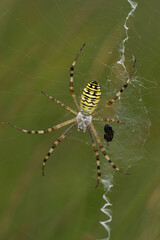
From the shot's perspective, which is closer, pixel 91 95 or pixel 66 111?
pixel 91 95

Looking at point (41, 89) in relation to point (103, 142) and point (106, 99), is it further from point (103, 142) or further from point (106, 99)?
point (103, 142)

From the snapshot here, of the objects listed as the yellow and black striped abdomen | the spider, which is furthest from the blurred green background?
the yellow and black striped abdomen

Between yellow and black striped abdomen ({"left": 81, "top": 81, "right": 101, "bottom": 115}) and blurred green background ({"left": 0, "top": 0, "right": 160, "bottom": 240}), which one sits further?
blurred green background ({"left": 0, "top": 0, "right": 160, "bottom": 240})

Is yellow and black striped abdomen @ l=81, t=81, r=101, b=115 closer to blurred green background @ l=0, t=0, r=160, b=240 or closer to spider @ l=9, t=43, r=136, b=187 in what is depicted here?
spider @ l=9, t=43, r=136, b=187

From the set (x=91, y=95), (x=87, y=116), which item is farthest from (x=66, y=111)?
(x=91, y=95)

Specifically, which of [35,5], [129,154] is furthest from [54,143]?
[35,5]

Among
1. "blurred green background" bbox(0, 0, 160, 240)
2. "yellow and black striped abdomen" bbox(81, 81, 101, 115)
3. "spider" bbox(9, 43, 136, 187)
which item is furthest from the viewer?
"blurred green background" bbox(0, 0, 160, 240)

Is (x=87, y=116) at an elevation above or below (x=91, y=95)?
below

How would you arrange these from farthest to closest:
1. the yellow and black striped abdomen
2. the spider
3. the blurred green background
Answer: the blurred green background < the spider < the yellow and black striped abdomen

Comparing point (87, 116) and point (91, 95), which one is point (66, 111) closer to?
point (87, 116)

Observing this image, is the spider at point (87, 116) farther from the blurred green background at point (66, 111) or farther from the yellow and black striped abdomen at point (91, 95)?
the blurred green background at point (66, 111)
